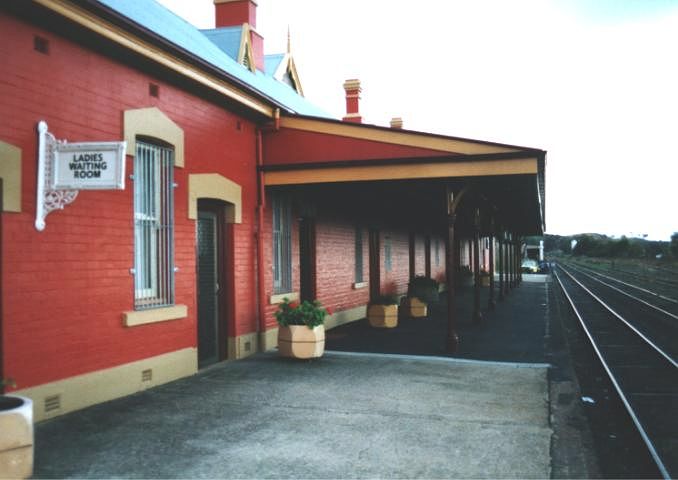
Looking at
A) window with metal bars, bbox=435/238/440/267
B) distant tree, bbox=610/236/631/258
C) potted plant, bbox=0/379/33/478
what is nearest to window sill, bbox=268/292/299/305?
potted plant, bbox=0/379/33/478

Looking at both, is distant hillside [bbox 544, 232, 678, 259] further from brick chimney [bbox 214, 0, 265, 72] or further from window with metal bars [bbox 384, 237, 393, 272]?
brick chimney [bbox 214, 0, 265, 72]

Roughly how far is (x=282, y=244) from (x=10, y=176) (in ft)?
19.8

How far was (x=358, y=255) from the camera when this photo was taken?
1603cm

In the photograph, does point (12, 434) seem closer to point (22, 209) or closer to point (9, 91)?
point (22, 209)

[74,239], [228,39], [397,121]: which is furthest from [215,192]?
[397,121]

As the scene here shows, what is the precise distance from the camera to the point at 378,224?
17.7 m

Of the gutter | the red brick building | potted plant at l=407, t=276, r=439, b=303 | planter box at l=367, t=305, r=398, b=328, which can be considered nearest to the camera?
the red brick building

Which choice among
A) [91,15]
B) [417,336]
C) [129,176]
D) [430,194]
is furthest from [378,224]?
[91,15]

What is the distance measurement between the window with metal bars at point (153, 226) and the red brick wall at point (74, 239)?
180 millimetres

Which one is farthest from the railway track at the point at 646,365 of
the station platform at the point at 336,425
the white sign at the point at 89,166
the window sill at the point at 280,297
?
the window sill at the point at 280,297

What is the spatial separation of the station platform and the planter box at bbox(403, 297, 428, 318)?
266 inches

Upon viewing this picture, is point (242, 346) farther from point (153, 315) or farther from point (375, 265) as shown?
point (375, 265)

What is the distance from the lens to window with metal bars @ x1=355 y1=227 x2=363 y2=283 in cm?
1588

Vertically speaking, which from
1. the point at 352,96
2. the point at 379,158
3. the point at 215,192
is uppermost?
the point at 352,96
